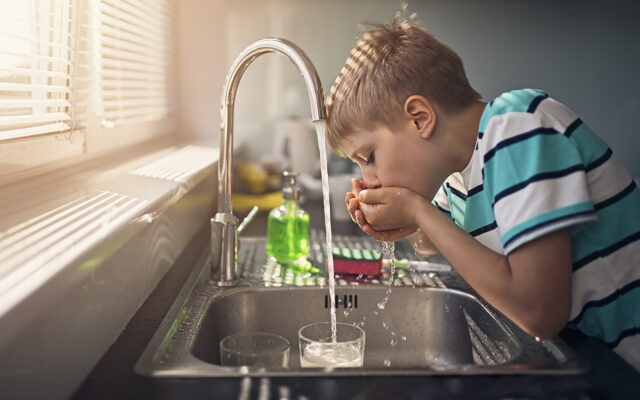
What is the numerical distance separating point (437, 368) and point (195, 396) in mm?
284

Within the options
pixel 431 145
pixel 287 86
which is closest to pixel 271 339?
pixel 431 145

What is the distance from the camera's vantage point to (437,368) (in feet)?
2.28

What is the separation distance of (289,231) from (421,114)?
1.44 ft

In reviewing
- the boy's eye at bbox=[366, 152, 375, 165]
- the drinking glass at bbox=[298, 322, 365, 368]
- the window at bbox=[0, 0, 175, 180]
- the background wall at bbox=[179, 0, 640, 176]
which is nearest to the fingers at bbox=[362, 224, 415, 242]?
the boy's eye at bbox=[366, 152, 375, 165]

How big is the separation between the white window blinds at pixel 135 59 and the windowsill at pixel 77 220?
0.51 feet

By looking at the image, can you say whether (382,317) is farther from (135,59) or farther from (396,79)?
(135,59)

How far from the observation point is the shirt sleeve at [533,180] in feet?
2.33

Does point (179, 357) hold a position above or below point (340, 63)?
below

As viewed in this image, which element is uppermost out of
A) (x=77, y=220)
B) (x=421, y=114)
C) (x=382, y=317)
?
(x=421, y=114)

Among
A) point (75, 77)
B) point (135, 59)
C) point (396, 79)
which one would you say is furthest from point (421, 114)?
point (135, 59)

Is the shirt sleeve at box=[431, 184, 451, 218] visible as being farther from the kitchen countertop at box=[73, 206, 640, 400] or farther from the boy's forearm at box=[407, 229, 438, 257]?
the kitchen countertop at box=[73, 206, 640, 400]

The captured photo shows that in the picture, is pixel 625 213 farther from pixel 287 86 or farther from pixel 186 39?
pixel 287 86

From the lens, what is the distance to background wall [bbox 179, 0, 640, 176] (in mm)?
2871

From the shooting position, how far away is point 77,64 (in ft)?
3.80
